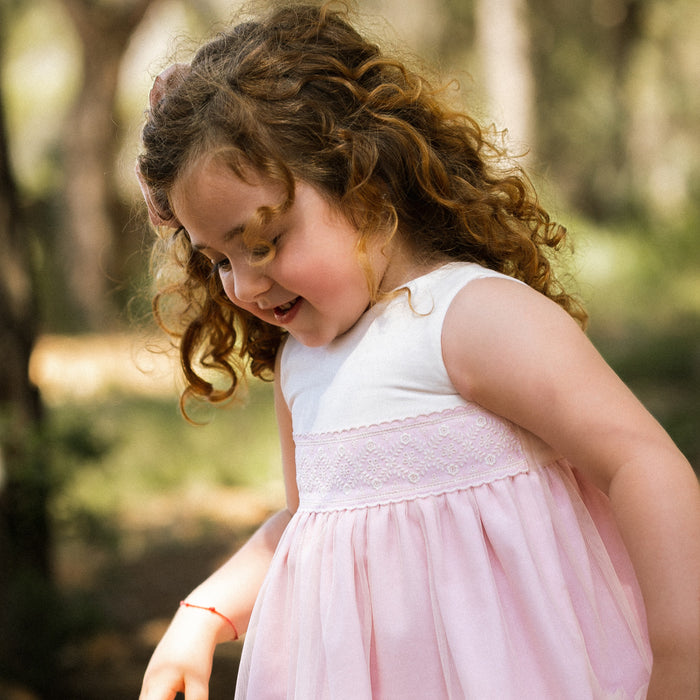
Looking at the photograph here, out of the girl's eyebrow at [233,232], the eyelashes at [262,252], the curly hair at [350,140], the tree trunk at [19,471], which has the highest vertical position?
the curly hair at [350,140]

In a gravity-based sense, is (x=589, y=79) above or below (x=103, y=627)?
above

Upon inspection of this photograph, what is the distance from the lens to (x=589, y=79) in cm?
1363

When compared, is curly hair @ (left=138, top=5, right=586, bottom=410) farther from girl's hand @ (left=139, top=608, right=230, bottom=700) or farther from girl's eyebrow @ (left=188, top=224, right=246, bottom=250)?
girl's hand @ (left=139, top=608, right=230, bottom=700)

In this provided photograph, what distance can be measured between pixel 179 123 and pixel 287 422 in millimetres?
508

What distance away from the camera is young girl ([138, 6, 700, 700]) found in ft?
3.74

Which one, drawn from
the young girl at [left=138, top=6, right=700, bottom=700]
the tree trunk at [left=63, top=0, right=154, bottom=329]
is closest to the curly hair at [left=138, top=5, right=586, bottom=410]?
the young girl at [left=138, top=6, right=700, bottom=700]

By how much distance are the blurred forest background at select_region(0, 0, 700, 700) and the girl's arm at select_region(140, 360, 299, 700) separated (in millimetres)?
391

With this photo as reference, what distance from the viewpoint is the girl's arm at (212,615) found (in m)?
1.40

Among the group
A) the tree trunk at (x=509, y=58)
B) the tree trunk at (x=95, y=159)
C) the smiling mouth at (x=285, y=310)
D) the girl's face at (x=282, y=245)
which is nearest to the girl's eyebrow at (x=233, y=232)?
the girl's face at (x=282, y=245)

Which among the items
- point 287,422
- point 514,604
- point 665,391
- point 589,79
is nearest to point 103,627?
point 287,422

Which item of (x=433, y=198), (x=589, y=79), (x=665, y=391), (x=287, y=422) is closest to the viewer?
(x=433, y=198)

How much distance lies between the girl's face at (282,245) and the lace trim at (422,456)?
17 cm

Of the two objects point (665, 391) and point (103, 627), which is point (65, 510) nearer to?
point (103, 627)

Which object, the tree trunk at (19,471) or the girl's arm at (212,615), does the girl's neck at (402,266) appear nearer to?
the girl's arm at (212,615)
